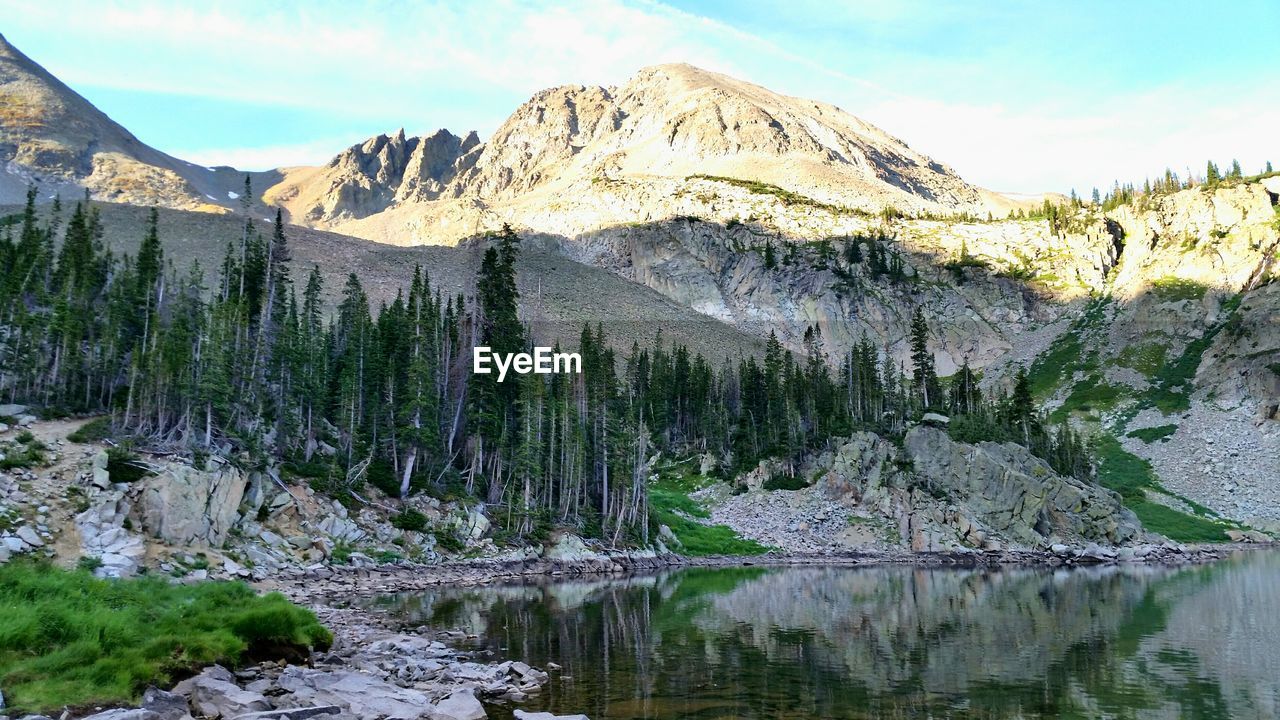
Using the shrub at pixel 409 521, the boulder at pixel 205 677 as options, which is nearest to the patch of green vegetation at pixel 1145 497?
the shrub at pixel 409 521

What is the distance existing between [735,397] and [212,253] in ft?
363

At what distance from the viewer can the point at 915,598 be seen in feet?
121

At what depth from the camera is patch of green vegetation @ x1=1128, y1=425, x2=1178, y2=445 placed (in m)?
113

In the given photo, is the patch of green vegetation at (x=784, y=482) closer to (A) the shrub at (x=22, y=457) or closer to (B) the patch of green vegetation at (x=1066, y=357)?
(A) the shrub at (x=22, y=457)

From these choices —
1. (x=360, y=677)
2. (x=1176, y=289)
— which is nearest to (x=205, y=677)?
(x=360, y=677)

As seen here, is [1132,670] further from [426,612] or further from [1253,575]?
[1253,575]

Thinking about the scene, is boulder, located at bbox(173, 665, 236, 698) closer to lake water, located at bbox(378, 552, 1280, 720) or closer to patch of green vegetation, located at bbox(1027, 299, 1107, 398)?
lake water, located at bbox(378, 552, 1280, 720)

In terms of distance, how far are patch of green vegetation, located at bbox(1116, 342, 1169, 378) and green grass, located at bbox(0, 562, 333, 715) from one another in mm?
153914

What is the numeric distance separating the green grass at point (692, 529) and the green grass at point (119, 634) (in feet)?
155

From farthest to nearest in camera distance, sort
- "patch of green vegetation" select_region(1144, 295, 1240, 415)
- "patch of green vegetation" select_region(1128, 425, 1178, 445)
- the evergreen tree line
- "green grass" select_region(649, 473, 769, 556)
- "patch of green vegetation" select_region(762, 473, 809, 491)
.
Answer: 1. "patch of green vegetation" select_region(1144, 295, 1240, 415)
2. "patch of green vegetation" select_region(1128, 425, 1178, 445)
3. "patch of green vegetation" select_region(762, 473, 809, 491)
4. "green grass" select_region(649, 473, 769, 556)
5. the evergreen tree line

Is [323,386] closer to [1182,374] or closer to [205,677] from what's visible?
[205,677]

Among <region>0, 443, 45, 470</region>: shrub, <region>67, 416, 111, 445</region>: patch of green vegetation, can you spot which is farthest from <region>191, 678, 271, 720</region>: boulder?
<region>67, 416, 111, 445</region>: patch of green vegetation

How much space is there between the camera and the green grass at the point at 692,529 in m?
64.6

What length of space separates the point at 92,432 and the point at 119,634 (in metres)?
28.4
